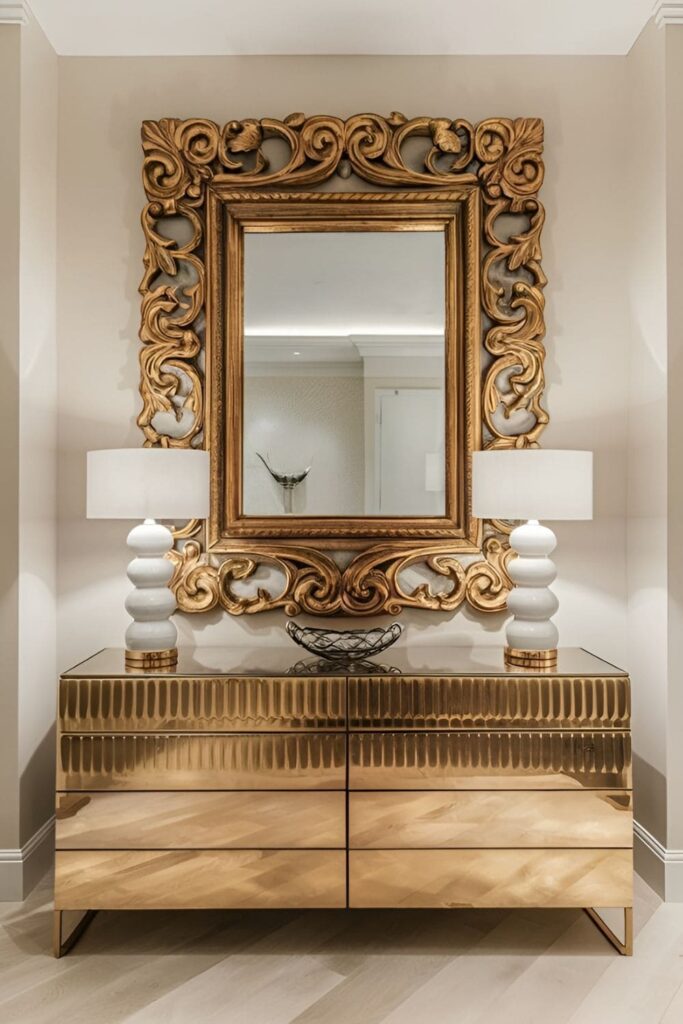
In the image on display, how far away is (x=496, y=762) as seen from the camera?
191cm

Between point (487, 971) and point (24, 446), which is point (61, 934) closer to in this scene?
point (487, 971)

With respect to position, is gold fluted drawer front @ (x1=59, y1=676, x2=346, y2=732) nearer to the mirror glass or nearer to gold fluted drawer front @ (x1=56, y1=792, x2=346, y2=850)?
gold fluted drawer front @ (x1=56, y1=792, x2=346, y2=850)

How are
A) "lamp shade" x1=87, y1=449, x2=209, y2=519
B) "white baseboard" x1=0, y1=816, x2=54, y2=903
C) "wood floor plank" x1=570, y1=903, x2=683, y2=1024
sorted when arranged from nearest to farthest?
1. "wood floor plank" x1=570, y1=903, x2=683, y2=1024
2. "lamp shade" x1=87, y1=449, x2=209, y2=519
3. "white baseboard" x1=0, y1=816, x2=54, y2=903

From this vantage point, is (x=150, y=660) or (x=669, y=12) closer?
(x=150, y=660)

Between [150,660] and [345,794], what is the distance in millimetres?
647

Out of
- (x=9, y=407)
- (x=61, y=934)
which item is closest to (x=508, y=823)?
(x=61, y=934)

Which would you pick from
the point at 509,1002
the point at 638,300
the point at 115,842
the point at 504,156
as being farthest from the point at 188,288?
the point at 509,1002

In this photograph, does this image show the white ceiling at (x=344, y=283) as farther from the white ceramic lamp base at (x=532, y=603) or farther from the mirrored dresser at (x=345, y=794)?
the mirrored dresser at (x=345, y=794)

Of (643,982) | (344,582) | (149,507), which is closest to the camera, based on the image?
(643,982)

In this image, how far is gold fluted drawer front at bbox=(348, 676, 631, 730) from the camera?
192cm

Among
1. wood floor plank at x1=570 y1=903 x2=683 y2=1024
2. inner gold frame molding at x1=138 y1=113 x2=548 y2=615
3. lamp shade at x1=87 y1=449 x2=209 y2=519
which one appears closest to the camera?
wood floor plank at x1=570 y1=903 x2=683 y2=1024

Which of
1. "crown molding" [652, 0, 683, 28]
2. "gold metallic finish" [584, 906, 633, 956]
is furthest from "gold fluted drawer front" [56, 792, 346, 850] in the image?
"crown molding" [652, 0, 683, 28]

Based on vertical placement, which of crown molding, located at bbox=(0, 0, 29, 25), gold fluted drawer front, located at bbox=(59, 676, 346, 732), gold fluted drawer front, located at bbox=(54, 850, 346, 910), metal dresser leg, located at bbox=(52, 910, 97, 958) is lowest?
metal dresser leg, located at bbox=(52, 910, 97, 958)

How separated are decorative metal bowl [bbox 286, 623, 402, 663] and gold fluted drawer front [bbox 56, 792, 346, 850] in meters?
0.37
